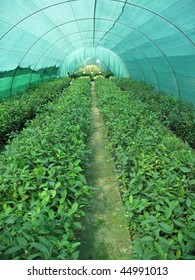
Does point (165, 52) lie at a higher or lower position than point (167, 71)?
higher

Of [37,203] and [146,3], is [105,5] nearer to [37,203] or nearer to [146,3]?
[146,3]

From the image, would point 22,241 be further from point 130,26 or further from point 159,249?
point 130,26

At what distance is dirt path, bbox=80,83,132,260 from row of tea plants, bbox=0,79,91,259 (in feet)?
0.73

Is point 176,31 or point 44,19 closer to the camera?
point 176,31

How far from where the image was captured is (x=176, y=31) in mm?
7004

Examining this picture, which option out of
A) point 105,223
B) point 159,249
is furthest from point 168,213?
point 105,223

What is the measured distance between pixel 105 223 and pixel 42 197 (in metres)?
1.38

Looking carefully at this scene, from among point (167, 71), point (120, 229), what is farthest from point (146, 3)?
point (120, 229)

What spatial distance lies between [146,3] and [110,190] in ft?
15.2

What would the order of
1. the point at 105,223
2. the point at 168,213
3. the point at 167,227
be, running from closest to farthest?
the point at 167,227
the point at 168,213
the point at 105,223


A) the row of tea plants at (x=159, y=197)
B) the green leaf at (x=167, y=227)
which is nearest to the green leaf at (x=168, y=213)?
the row of tea plants at (x=159, y=197)

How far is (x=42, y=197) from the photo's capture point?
7.75 ft

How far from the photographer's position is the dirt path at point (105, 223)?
9.64ft

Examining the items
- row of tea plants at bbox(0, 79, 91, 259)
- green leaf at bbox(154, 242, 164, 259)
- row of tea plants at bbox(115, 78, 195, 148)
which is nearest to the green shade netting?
row of tea plants at bbox(115, 78, 195, 148)
